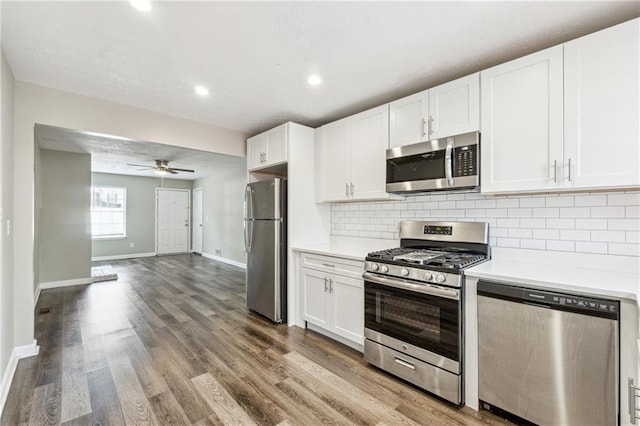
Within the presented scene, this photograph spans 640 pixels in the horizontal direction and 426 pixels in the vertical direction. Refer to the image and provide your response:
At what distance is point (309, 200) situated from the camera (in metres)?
3.43

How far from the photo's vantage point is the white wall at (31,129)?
2506mm

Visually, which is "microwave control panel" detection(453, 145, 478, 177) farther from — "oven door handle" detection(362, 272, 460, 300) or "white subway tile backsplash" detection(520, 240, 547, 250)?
"oven door handle" detection(362, 272, 460, 300)

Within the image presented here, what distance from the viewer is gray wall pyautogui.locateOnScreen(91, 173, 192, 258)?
7.43m

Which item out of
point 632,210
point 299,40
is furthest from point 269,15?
point 632,210

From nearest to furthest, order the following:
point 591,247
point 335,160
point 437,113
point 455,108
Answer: point 591,247 < point 455,108 < point 437,113 < point 335,160

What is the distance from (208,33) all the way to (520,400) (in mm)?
2977

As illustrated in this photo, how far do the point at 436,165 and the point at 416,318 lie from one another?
1.22 metres

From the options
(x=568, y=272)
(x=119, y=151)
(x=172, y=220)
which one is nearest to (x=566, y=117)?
(x=568, y=272)

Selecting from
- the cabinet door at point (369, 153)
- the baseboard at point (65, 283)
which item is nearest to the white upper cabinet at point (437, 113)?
the cabinet door at point (369, 153)

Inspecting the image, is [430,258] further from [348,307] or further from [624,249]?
[624,249]

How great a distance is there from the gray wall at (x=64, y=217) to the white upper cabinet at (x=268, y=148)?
11.6 ft

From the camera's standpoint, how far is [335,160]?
10.5 ft

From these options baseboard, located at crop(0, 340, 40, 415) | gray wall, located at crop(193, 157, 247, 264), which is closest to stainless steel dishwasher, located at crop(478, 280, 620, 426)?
baseboard, located at crop(0, 340, 40, 415)

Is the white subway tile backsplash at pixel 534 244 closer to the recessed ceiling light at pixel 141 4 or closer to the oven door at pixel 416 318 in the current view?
the oven door at pixel 416 318
